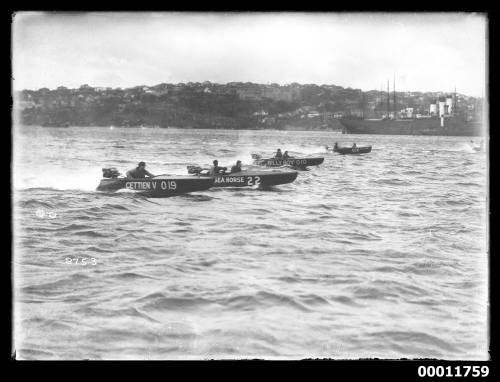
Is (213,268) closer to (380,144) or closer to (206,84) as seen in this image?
(206,84)

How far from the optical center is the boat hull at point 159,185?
1072cm

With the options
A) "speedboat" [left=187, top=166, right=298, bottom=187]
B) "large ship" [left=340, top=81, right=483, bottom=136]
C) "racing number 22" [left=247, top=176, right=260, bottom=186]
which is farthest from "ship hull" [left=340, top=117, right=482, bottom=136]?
"racing number 22" [left=247, top=176, right=260, bottom=186]

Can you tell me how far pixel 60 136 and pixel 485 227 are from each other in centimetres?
732

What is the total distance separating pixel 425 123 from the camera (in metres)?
10.8

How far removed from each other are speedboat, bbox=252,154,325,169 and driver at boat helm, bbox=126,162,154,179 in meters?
2.39

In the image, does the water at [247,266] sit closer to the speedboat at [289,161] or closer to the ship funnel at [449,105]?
the ship funnel at [449,105]

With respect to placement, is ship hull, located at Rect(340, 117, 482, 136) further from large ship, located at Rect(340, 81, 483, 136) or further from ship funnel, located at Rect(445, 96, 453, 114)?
ship funnel, located at Rect(445, 96, 453, 114)

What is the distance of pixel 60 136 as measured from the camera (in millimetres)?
8758

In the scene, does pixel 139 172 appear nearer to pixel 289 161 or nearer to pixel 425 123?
pixel 289 161

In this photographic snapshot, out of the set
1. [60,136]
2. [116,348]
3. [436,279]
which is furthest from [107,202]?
[436,279]

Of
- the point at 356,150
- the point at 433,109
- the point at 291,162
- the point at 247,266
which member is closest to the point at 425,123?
the point at 433,109

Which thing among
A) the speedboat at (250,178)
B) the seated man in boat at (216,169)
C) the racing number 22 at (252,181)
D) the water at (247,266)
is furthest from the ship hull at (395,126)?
the seated man in boat at (216,169)

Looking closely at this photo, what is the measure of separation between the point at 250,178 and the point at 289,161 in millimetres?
2205

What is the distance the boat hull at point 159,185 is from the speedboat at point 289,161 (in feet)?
4.84
